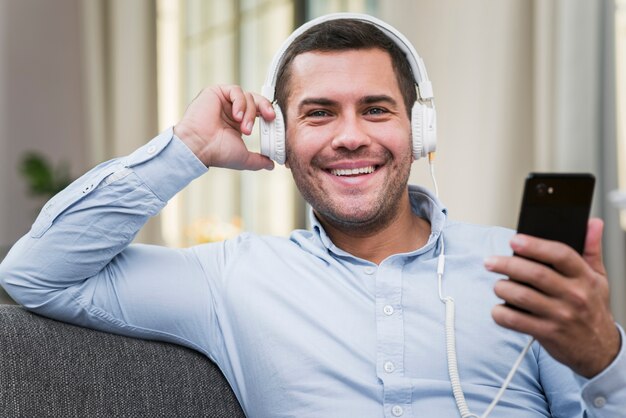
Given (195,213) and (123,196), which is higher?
(123,196)

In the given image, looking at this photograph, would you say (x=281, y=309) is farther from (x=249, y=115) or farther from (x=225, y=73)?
(x=225, y=73)

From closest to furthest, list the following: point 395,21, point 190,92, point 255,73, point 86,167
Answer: point 395,21, point 255,73, point 190,92, point 86,167

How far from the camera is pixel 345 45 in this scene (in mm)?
1586

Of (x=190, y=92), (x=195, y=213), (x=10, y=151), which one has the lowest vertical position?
(x=195, y=213)

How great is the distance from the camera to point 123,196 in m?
1.42

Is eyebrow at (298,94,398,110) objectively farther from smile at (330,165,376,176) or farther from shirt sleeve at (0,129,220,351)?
shirt sleeve at (0,129,220,351)

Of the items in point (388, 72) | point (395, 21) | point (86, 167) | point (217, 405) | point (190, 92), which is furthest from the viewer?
point (86, 167)

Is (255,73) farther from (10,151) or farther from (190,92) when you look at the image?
(10,151)

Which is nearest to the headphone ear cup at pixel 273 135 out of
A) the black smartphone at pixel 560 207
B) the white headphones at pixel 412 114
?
the white headphones at pixel 412 114

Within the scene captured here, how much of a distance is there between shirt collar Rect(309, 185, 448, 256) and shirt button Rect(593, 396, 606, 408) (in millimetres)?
431

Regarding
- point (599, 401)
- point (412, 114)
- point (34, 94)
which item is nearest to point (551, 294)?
point (599, 401)

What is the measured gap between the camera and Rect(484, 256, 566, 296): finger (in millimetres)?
959

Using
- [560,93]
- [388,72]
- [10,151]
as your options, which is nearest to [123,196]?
[388,72]

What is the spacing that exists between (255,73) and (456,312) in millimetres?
3239
